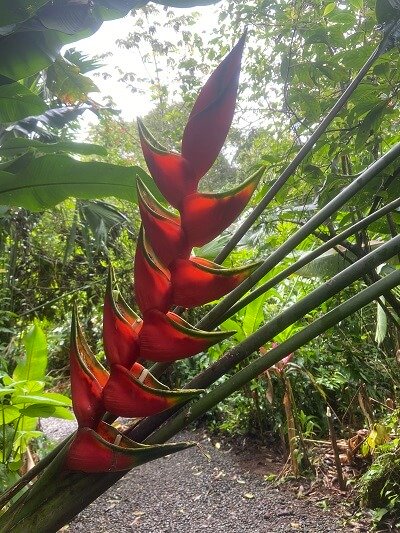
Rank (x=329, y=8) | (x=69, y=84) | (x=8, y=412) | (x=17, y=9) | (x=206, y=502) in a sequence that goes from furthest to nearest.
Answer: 1. (x=206, y=502)
2. (x=69, y=84)
3. (x=8, y=412)
4. (x=329, y=8)
5. (x=17, y=9)

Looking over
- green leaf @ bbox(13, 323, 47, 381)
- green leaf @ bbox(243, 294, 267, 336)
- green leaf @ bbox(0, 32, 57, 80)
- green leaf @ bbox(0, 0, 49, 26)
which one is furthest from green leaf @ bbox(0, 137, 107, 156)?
green leaf @ bbox(243, 294, 267, 336)

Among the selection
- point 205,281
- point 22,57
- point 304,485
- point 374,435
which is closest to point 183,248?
point 205,281

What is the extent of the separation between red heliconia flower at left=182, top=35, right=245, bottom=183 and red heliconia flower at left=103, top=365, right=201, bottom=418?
114 millimetres

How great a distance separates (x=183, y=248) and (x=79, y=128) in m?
2.11

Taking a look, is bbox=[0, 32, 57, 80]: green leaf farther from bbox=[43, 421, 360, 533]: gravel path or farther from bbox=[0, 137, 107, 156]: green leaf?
bbox=[43, 421, 360, 533]: gravel path

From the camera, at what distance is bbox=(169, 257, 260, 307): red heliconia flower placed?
220mm

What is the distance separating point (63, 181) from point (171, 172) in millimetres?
457

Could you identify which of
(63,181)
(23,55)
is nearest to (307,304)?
(63,181)

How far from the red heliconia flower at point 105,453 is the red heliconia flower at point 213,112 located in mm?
143

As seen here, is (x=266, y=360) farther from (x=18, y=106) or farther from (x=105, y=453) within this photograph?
(x=18, y=106)

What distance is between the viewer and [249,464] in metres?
1.80

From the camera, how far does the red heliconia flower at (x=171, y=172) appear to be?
229 mm

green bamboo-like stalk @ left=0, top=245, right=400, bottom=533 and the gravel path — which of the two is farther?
the gravel path

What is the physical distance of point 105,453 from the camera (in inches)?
8.5
